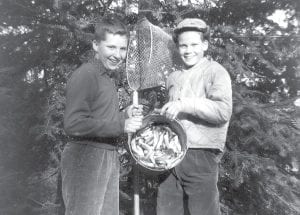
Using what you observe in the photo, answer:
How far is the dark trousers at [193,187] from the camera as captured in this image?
3062 mm

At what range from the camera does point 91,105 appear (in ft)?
9.77

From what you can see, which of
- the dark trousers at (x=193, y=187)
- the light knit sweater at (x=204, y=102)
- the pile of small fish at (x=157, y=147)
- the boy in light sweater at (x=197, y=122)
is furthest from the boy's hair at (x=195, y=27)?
the dark trousers at (x=193, y=187)

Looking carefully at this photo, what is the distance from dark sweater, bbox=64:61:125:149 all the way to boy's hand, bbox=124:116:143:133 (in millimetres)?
37

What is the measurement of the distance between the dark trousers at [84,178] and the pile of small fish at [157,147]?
0.81 feet

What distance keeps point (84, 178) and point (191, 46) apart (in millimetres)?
1305

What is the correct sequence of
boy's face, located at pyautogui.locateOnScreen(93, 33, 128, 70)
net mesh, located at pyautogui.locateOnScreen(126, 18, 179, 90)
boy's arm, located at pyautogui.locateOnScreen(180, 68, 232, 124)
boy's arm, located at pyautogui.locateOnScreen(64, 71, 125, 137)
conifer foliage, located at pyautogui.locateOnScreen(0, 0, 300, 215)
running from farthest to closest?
conifer foliage, located at pyautogui.locateOnScreen(0, 0, 300, 215), net mesh, located at pyautogui.locateOnScreen(126, 18, 179, 90), boy's face, located at pyautogui.locateOnScreen(93, 33, 128, 70), boy's arm, located at pyautogui.locateOnScreen(180, 68, 232, 124), boy's arm, located at pyautogui.locateOnScreen(64, 71, 125, 137)

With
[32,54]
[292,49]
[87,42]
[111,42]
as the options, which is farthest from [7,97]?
[292,49]

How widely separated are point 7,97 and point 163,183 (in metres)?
1.96

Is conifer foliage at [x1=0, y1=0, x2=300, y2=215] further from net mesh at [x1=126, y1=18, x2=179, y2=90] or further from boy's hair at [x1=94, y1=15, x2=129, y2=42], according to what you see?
boy's hair at [x1=94, y1=15, x2=129, y2=42]

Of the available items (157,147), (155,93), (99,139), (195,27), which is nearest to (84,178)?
(99,139)

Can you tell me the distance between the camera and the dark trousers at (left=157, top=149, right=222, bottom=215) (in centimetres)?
306

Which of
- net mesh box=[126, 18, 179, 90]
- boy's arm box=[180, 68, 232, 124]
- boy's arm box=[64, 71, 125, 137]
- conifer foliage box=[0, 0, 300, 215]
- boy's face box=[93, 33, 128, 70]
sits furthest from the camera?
conifer foliage box=[0, 0, 300, 215]

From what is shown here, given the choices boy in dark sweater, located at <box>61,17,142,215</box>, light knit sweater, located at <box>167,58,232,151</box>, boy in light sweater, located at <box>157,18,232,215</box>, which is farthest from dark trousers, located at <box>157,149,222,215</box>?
boy in dark sweater, located at <box>61,17,142,215</box>

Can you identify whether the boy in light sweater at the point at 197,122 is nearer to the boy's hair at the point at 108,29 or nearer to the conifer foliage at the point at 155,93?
the boy's hair at the point at 108,29
